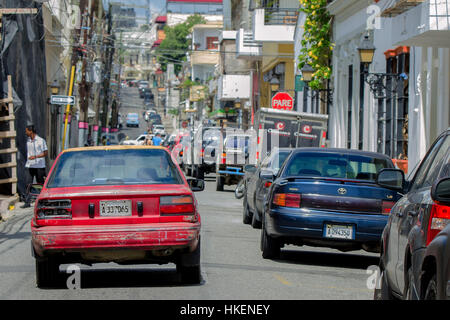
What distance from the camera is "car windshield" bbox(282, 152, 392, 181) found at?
13.3 m

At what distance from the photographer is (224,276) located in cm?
1080

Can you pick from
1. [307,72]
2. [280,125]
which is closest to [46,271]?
[280,125]

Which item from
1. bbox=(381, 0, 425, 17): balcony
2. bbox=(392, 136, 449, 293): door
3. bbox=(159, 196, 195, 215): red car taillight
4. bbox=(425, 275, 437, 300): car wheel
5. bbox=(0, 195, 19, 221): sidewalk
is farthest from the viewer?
bbox=(381, 0, 425, 17): balcony

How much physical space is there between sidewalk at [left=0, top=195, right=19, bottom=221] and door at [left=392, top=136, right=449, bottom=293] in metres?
12.6

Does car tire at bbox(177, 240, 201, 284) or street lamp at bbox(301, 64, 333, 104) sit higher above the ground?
street lamp at bbox(301, 64, 333, 104)

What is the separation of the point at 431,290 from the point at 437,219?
0.59 metres

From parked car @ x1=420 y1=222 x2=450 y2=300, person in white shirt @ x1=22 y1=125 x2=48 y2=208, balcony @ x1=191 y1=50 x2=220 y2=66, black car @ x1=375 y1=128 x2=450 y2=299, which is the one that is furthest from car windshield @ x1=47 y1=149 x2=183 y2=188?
balcony @ x1=191 y1=50 x2=220 y2=66

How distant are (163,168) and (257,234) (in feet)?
21.2

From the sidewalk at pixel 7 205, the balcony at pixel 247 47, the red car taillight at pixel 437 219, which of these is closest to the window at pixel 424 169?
the red car taillight at pixel 437 219

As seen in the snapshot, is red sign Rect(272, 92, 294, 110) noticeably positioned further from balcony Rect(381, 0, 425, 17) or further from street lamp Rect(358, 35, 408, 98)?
balcony Rect(381, 0, 425, 17)

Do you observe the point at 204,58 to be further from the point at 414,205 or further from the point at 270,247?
the point at 414,205

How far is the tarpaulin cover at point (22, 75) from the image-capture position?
23859 millimetres
